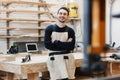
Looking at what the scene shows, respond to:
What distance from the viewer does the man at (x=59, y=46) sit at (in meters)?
2.91

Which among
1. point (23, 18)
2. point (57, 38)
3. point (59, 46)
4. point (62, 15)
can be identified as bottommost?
point (59, 46)

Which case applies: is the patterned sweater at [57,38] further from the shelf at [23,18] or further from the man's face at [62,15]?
the shelf at [23,18]

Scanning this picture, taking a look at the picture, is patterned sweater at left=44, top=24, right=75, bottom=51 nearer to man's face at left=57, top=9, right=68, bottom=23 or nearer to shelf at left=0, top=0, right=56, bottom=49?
man's face at left=57, top=9, right=68, bottom=23

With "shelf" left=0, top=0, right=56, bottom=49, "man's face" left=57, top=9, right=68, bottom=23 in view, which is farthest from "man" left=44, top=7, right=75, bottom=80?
"shelf" left=0, top=0, right=56, bottom=49

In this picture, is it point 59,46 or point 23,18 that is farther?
point 23,18

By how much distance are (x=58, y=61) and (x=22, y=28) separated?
8.61 feet

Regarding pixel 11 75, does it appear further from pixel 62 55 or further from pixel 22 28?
pixel 22 28

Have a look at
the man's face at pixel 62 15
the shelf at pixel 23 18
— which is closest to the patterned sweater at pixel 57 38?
the man's face at pixel 62 15

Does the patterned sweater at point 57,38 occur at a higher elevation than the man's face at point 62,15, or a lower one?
lower

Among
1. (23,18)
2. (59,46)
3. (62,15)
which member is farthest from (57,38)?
(23,18)

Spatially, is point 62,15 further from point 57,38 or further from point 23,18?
point 23,18

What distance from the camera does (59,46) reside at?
290cm

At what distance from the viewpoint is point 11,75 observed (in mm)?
3424

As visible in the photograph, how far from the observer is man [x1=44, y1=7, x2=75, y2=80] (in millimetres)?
2906
